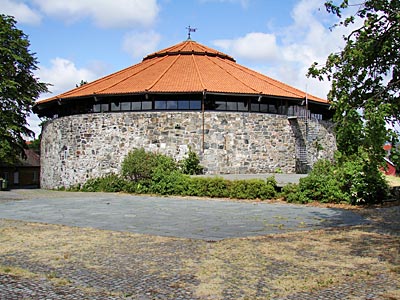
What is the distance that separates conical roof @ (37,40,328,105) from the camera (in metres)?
20.0

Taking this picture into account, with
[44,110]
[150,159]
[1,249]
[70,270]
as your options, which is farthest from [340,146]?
[44,110]

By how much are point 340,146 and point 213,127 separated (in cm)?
1259

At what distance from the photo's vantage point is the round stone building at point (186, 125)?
19.5 meters

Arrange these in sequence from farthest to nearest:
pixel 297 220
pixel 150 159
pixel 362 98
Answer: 1. pixel 150 159
2. pixel 297 220
3. pixel 362 98

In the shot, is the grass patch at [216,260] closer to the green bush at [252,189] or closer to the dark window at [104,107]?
the green bush at [252,189]

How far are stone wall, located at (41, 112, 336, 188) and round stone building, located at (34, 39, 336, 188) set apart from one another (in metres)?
0.05

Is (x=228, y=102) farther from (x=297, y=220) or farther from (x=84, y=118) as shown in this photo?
(x=297, y=220)

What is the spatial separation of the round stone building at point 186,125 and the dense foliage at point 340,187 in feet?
18.2

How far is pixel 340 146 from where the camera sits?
23.4ft

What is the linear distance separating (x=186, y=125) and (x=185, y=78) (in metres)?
3.41

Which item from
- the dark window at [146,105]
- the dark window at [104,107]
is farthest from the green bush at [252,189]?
the dark window at [104,107]

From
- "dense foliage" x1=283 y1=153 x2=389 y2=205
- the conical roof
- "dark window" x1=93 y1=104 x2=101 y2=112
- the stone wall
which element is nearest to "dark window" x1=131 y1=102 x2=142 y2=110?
the stone wall

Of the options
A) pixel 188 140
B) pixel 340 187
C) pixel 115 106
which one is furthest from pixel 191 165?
pixel 340 187

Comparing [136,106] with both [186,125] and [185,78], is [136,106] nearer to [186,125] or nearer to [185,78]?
[186,125]
